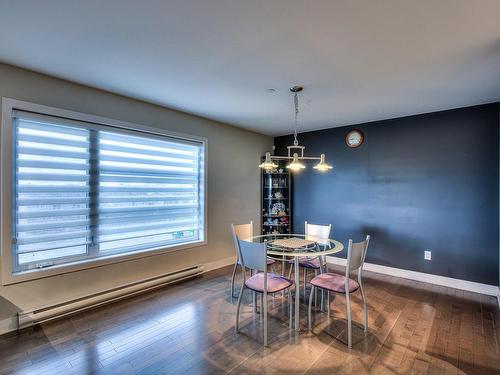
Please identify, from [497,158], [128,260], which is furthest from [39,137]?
[497,158]

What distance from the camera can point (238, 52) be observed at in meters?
2.20

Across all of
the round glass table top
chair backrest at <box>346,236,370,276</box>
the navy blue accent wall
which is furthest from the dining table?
the navy blue accent wall

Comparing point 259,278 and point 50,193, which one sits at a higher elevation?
point 50,193

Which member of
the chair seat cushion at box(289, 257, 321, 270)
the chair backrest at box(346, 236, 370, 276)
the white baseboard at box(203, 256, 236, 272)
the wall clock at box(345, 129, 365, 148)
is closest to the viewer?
the chair backrest at box(346, 236, 370, 276)

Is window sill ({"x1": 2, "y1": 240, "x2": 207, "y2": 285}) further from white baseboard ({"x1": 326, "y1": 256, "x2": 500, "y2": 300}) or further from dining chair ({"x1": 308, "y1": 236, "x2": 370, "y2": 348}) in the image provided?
white baseboard ({"x1": 326, "y1": 256, "x2": 500, "y2": 300})

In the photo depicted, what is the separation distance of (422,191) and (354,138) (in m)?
1.34

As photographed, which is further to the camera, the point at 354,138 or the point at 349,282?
the point at 354,138

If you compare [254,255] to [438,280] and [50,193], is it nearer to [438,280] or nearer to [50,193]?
[50,193]

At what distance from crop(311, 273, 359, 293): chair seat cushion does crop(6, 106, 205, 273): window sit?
2109 mm

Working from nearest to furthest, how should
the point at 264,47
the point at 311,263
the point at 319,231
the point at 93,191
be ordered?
the point at 264,47 → the point at 93,191 → the point at 311,263 → the point at 319,231

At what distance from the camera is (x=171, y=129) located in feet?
12.4

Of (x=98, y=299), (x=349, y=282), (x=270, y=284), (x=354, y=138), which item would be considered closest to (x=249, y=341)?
(x=270, y=284)

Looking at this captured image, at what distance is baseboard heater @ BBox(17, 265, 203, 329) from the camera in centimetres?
249

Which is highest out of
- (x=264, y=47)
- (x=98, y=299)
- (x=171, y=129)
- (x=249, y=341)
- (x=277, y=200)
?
(x=264, y=47)
